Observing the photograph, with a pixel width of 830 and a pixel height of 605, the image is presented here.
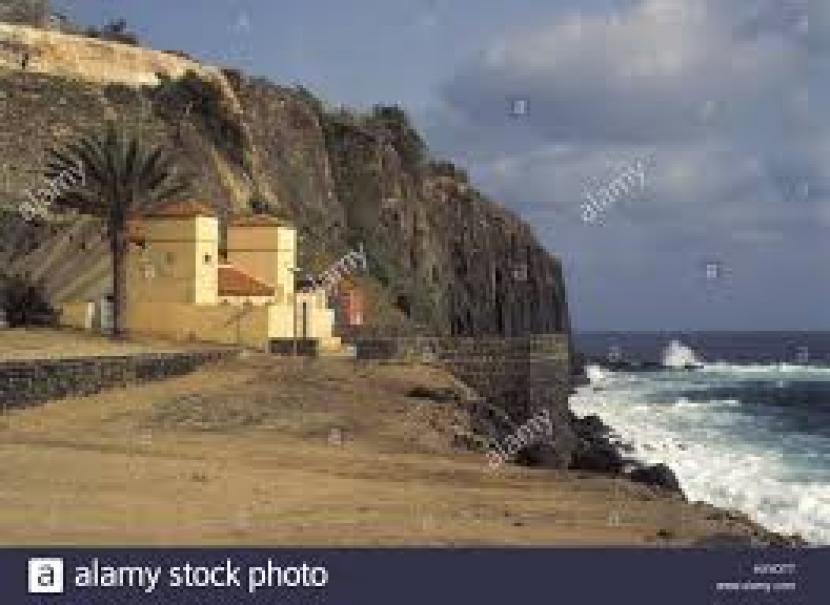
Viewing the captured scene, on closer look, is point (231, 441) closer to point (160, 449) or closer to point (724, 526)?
point (160, 449)

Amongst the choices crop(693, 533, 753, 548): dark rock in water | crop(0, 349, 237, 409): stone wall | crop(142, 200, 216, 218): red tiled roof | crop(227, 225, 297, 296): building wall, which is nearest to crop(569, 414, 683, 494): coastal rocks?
crop(0, 349, 237, 409): stone wall

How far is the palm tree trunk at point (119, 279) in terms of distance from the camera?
3055 centimetres

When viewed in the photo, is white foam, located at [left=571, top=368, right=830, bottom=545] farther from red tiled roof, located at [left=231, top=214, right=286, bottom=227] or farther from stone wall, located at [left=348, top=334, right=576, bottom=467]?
red tiled roof, located at [left=231, top=214, right=286, bottom=227]

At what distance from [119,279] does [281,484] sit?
17140mm

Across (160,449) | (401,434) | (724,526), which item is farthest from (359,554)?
(401,434)

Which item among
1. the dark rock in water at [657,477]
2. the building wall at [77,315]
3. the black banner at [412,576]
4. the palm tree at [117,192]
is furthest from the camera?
the building wall at [77,315]

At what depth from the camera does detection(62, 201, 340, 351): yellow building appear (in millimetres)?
32250

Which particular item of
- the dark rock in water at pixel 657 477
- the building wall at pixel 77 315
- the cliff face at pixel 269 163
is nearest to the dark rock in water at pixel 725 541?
the dark rock in water at pixel 657 477

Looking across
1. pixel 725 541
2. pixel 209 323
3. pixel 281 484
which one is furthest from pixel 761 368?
pixel 725 541

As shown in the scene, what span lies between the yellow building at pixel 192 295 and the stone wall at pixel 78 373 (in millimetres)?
6212

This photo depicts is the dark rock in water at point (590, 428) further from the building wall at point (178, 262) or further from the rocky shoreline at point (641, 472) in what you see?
the building wall at point (178, 262)

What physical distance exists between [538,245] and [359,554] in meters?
84.4

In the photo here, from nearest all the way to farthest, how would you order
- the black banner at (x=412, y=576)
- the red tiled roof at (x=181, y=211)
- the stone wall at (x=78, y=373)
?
1. the black banner at (x=412, y=576)
2. the stone wall at (x=78, y=373)
3. the red tiled roof at (x=181, y=211)

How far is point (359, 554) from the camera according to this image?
32.7ft
